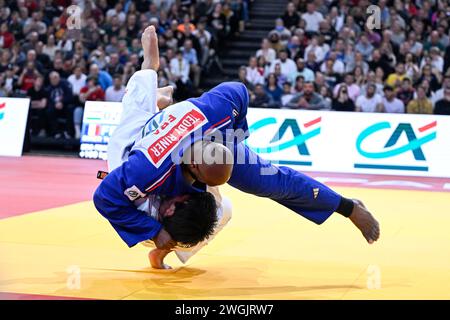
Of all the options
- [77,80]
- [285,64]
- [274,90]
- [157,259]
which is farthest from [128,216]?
[77,80]

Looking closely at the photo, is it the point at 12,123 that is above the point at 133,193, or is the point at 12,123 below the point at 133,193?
below

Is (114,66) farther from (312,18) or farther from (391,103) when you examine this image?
(391,103)

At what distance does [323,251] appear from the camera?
5.87 m

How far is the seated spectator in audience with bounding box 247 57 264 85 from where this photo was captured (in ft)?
50.8

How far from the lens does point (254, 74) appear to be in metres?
15.6

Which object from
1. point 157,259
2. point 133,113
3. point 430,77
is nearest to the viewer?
point 157,259

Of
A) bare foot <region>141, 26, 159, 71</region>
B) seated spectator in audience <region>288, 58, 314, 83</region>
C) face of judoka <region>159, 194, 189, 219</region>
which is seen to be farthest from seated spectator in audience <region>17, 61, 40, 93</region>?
face of judoka <region>159, 194, 189, 219</region>

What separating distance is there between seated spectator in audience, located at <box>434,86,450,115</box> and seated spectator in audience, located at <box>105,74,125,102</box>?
579cm

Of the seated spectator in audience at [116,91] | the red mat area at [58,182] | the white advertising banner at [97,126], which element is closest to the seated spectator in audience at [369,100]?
the red mat area at [58,182]

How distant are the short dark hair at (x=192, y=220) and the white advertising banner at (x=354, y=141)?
26.4 ft

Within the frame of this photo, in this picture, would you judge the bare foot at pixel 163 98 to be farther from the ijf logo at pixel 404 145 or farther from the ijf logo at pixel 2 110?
the ijf logo at pixel 2 110

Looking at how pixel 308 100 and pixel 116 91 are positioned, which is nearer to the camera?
pixel 308 100

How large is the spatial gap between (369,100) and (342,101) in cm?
48
